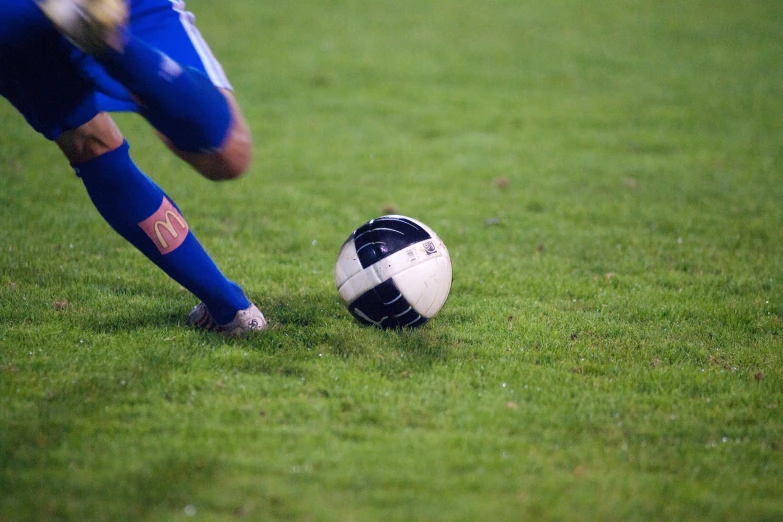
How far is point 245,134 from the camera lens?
3.18 meters

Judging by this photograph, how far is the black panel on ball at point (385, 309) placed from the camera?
3.72 metres

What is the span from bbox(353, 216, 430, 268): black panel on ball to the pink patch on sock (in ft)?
3.05

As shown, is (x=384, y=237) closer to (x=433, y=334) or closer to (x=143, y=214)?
(x=433, y=334)

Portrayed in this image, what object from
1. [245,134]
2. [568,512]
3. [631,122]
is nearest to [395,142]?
[631,122]

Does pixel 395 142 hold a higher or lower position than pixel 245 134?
lower

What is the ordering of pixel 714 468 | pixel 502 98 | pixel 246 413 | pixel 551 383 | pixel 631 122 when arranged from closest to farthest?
pixel 714 468 < pixel 246 413 < pixel 551 383 < pixel 631 122 < pixel 502 98

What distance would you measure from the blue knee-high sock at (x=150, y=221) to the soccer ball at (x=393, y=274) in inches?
26.1

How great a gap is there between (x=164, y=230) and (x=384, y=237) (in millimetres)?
1130

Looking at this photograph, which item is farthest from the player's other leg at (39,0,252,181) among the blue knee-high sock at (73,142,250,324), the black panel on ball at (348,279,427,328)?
the black panel on ball at (348,279,427,328)

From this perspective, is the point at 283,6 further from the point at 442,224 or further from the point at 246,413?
the point at 246,413

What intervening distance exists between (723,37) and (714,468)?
41.6ft

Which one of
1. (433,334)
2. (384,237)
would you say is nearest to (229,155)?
(384,237)

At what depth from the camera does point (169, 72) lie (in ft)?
9.60

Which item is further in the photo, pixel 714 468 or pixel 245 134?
pixel 245 134
